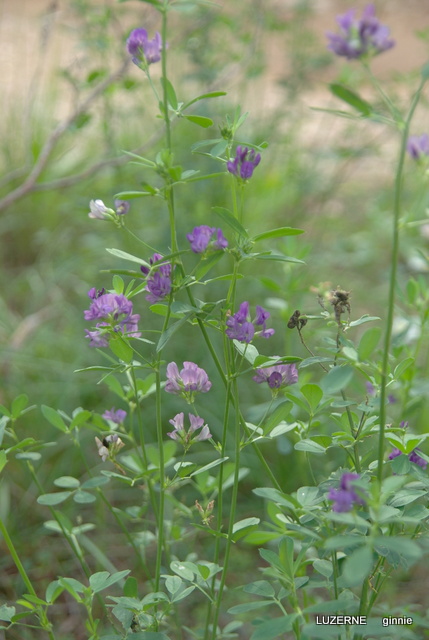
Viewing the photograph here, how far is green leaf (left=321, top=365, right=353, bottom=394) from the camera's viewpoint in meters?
0.72

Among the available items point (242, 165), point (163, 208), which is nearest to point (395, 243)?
point (242, 165)

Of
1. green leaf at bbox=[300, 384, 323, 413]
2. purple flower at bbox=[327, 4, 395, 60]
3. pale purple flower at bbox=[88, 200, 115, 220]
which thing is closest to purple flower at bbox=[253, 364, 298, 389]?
green leaf at bbox=[300, 384, 323, 413]

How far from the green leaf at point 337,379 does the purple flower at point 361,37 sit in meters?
0.35

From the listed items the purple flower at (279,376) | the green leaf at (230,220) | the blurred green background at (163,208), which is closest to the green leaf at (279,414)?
the purple flower at (279,376)

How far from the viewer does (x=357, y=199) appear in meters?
3.49

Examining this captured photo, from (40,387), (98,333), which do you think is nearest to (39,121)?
(40,387)

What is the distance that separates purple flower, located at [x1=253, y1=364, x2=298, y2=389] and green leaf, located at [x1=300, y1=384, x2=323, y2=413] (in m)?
0.02

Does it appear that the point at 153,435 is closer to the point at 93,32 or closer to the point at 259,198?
the point at 259,198

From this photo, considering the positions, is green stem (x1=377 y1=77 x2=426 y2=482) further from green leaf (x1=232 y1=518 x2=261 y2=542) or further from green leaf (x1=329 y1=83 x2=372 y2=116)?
green leaf (x1=232 y1=518 x2=261 y2=542)

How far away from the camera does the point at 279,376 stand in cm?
94

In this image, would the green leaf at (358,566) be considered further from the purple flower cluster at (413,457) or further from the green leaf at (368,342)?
the purple flower cluster at (413,457)

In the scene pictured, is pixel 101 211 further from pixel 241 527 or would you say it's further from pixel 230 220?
pixel 241 527

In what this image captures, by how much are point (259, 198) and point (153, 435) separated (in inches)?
41.3

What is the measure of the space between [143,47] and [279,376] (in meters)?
0.46
